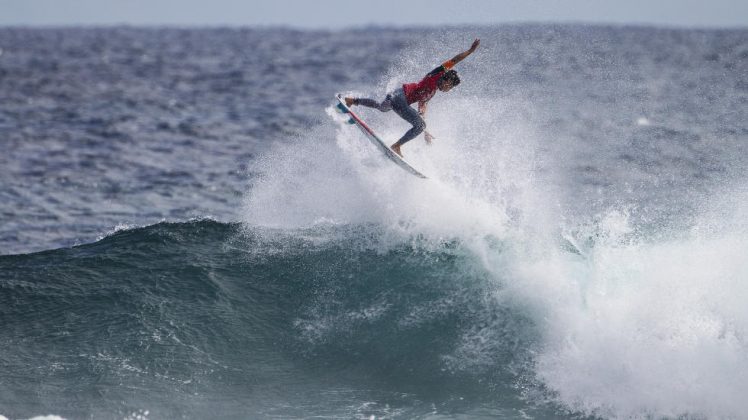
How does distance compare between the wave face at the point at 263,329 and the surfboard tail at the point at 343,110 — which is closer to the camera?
the wave face at the point at 263,329

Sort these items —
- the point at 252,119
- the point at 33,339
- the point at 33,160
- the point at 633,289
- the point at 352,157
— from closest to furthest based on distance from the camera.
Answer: the point at 633,289
the point at 33,339
the point at 352,157
the point at 33,160
the point at 252,119

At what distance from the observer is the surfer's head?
11.9m

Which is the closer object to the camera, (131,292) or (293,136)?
(131,292)

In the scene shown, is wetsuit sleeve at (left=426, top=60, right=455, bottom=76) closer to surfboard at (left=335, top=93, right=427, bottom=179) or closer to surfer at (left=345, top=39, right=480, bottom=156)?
surfer at (left=345, top=39, right=480, bottom=156)

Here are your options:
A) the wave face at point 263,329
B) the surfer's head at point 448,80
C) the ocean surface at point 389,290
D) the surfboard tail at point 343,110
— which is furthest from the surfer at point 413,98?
the wave face at point 263,329

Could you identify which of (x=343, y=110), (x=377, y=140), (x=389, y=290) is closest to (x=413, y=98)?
(x=377, y=140)

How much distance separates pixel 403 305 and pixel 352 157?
3.31 m

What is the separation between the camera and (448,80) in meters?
12.0

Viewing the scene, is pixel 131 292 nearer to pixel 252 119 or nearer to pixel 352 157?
pixel 352 157

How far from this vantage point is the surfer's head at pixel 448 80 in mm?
11930

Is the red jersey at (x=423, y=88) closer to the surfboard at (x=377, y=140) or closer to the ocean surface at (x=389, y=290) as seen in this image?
the surfboard at (x=377, y=140)

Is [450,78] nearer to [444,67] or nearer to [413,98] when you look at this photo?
[444,67]

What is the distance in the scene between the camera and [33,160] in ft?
80.6

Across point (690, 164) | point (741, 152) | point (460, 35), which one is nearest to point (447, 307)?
point (460, 35)
